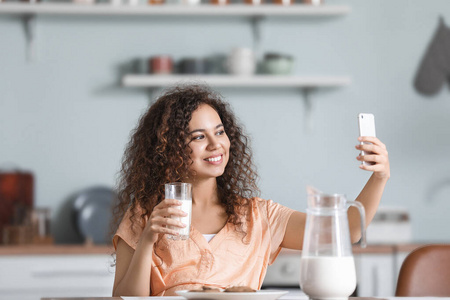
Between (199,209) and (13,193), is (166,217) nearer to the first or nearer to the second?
(199,209)

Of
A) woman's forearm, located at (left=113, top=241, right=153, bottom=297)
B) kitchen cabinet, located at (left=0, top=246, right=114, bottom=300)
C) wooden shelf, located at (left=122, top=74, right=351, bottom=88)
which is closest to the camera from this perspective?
woman's forearm, located at (left=113, top=241, right=153, bottom=297)

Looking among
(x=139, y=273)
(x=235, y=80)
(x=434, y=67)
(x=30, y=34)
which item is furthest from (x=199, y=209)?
(x=434, y=67)

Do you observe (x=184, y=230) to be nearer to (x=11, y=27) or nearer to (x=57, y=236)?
(x=57, y=236)

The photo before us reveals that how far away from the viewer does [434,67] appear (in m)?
3.58

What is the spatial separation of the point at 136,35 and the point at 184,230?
2282mm

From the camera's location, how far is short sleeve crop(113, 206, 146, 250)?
170 cm

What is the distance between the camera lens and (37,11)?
3.37 metres

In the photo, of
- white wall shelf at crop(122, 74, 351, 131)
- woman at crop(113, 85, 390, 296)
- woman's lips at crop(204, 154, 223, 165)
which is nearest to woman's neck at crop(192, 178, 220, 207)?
woman at crop(113, 85, 390, 296)

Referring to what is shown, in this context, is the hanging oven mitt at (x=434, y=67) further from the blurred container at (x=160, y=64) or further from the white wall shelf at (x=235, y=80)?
the blurred container at (x=160, y=64)

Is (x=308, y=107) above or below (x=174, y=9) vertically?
below

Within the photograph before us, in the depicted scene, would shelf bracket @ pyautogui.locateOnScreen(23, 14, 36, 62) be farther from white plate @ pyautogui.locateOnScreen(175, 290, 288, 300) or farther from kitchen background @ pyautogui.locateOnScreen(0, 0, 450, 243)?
white plate @ pyautogui.locateOnScreen(175, 290, 288, 300)

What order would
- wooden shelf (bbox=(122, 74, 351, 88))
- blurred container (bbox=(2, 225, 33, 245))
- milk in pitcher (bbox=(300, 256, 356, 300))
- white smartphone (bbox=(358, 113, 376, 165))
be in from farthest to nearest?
wooden shelf (bbox=(122, 74, 351, 88)) < blurred container (bbox=(2, 225, 33, 245)) < white smartphone (bbox=(358, 113, 376, 165)) < milk in pitcher (bbox=(300, 256, 356, 300))

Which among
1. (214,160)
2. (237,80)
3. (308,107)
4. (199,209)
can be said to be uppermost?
(237,80)

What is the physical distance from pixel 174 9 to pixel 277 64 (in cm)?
61
